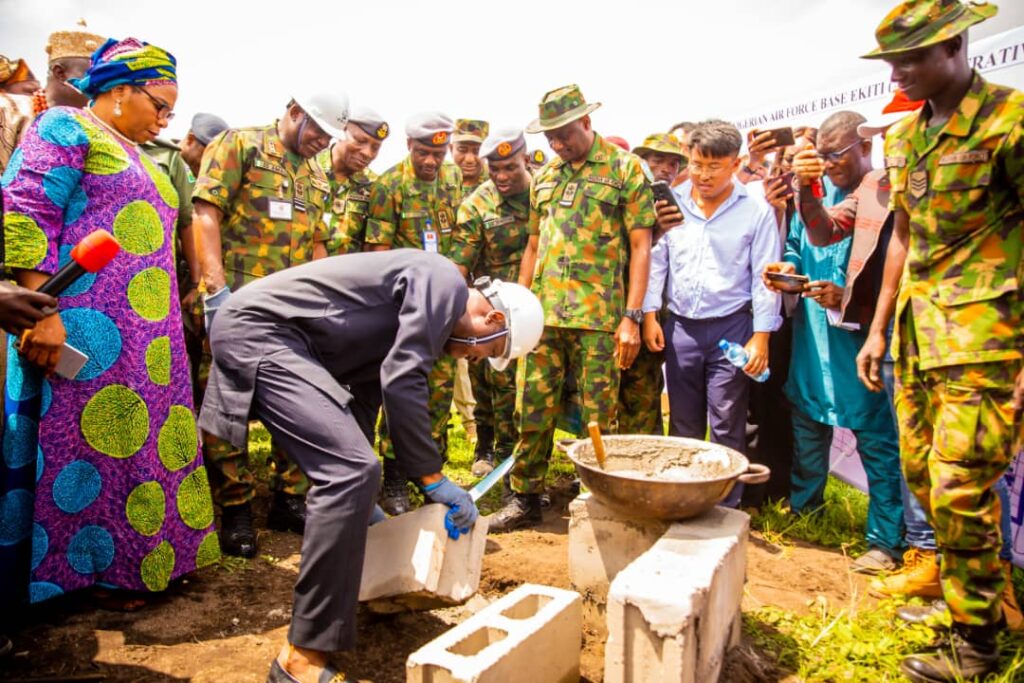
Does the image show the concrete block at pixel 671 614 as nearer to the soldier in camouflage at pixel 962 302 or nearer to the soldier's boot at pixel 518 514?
the soldier in camouflage at pixel 962 302

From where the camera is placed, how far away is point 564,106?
451cm

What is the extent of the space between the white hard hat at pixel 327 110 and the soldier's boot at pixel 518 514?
2.58m

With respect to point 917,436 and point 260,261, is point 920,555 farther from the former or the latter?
point 260,261

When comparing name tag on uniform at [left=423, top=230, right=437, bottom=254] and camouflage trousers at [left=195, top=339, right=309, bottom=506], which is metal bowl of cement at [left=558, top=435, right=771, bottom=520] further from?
name tag on uniform at [left=423, top=230, right=437, bottom=254]

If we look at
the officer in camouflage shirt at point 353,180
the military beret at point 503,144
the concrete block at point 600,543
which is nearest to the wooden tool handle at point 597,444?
the concrete block at point 600,543

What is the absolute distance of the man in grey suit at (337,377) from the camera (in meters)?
2.54

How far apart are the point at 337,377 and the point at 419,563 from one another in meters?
0.88

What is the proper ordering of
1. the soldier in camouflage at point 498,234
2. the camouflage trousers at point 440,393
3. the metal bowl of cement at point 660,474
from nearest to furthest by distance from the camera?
the metal bowl of cement at point 660,474, the camouflage trousers at point 440,393, the soldier in camouflage at point 498,234

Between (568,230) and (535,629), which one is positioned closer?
(535,629)

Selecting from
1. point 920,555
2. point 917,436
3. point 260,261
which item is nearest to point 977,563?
point 917,436

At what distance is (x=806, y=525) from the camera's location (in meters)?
4.59

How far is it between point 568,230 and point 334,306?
84.7 inches

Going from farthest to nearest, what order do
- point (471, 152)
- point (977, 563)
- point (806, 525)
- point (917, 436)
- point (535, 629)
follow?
point (471, 152) < point (806, 525) < point (917, 436) < point (977, 563) < point (535, 629)

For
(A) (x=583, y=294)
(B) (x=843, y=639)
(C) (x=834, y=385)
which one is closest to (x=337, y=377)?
(A) (x=583, y=294)
